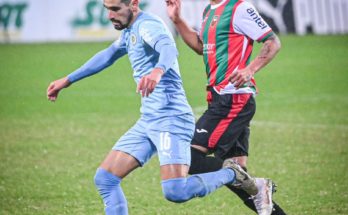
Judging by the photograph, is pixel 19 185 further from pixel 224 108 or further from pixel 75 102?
pixel 75 102

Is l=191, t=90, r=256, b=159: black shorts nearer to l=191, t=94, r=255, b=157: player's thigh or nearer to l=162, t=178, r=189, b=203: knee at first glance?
l=191, t=94, r=255, b=157: player's thigh

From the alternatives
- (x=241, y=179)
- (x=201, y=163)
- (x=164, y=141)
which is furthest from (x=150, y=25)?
(x=241, y=179)

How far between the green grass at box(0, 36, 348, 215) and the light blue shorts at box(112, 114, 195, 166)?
1.70m

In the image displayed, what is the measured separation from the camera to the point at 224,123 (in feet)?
27.3

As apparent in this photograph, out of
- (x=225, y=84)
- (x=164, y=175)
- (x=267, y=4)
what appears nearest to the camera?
(x=164, y=175)

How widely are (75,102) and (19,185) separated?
7.97 metres

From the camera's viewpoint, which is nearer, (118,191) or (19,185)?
(118,191)

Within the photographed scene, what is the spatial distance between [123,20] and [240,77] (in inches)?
43.4

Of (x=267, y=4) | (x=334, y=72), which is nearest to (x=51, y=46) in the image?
(x=267, y=4)

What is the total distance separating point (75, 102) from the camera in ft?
60.5

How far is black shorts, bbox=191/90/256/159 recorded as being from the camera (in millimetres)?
8305

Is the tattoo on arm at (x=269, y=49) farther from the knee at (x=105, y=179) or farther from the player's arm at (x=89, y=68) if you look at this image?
the knee at (x=105, y=179)

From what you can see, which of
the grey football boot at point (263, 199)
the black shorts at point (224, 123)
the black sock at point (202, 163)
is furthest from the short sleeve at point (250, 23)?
the grey football boot at point (263, 199)

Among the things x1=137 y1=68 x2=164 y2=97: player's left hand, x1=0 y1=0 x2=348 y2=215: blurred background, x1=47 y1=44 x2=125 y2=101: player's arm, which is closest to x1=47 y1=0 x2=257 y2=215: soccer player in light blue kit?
x1=47 y1=44 x2=125 y2=101: player's arm
